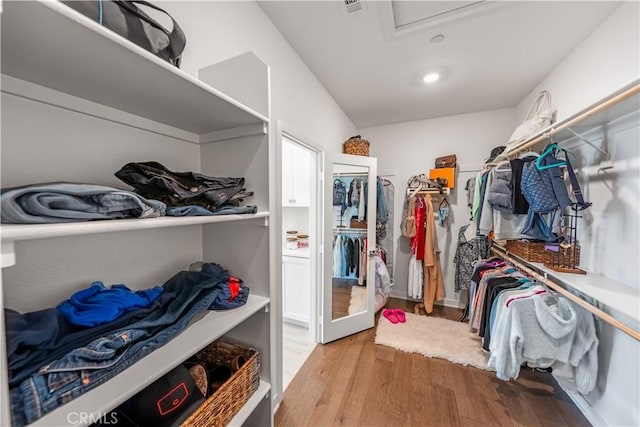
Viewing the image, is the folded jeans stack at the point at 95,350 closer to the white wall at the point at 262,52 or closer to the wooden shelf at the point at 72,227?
the wooden shelf at the point at 72,227

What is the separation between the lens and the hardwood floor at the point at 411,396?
4.84ft

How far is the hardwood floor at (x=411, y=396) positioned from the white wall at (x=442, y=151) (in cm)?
142

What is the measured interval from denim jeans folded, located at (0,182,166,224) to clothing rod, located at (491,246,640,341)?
1.89 meters

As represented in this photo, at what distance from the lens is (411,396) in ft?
5.39

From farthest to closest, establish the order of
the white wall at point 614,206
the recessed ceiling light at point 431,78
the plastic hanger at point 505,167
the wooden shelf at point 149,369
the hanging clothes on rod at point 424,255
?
1. the hanging clothes on rod at point 424,255
2. the recessed ceiling light at point 431,78
3. the plastic hanger at point 505,167
4. the white wall at point 614,206
5. the wooden shelf at point 149,369

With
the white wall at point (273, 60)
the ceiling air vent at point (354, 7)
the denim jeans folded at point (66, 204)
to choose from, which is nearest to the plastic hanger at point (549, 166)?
the ceiling air vent at point (354, 7)

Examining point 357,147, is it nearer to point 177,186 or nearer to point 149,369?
point 177,186

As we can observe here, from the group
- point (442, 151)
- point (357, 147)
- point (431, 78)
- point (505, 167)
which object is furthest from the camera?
point (442, 151)

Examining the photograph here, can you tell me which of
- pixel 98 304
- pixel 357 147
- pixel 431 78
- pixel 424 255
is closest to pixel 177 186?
pixel 98 304

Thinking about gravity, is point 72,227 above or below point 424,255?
above

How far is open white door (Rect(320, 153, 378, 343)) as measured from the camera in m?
2.39

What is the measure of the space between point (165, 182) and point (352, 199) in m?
2.04

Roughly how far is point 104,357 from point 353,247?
2.22 m

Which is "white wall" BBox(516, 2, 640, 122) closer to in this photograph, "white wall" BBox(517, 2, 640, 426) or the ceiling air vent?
"white wall" BBox(517, 2, 640, 426)
